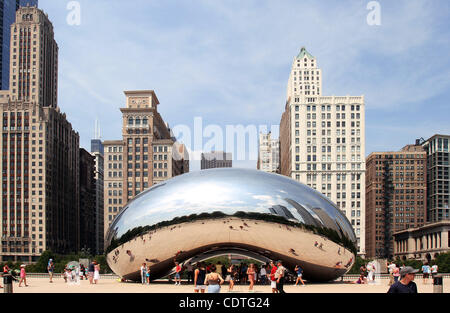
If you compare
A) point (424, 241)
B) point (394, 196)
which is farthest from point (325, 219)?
point (394, 196)

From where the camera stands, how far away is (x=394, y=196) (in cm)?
16912

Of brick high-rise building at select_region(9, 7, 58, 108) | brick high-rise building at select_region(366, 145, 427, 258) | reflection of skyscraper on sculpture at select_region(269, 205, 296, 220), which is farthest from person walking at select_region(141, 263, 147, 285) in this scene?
brick high-rise building at select_region(366, 145, 427, 258)

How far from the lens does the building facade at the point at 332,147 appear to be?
416 feet

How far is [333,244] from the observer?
26484mm

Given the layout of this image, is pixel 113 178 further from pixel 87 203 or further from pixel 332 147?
pixel 332 147

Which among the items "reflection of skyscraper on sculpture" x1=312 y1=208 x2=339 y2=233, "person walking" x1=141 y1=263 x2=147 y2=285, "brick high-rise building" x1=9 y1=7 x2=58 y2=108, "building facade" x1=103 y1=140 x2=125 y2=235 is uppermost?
"brick high-rise building" x1=9 y1=7 x2=58 y2=108

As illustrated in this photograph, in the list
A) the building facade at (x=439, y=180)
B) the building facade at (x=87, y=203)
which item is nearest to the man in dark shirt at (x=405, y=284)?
the building facade at (x=87, y=203)

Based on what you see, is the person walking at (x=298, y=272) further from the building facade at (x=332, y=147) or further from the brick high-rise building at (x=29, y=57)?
the brick high-rise building at (x=29, y=57)

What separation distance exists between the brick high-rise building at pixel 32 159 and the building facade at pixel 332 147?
60.9 metres

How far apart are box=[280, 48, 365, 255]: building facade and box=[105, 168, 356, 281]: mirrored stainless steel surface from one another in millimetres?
100833

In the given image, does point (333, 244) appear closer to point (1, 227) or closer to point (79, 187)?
point (1, 227)

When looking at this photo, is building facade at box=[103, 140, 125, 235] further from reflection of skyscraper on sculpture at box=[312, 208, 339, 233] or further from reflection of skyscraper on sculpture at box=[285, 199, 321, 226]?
reflection of skyscraper on sculpture at box=[285, 199, 321, 226]

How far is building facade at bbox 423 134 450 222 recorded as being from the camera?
17362cm

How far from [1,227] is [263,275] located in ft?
399
